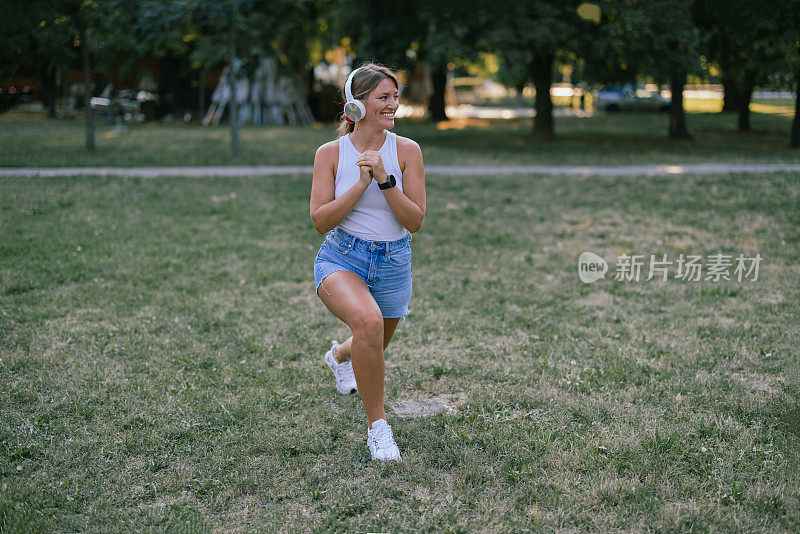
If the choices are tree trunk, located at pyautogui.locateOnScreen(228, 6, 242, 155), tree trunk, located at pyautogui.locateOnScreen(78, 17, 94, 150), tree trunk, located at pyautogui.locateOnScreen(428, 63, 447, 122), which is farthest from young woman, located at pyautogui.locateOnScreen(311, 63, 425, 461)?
tree trunk, located at pyautogui.locateOnScreen(428, 63, 447, 122)

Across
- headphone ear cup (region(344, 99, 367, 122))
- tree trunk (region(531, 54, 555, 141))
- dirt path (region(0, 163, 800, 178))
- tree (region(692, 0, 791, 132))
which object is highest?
tree (region(692, 0, 791, 132))

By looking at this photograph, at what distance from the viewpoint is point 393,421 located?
4.04 meters

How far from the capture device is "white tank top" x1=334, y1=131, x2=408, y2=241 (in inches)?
139

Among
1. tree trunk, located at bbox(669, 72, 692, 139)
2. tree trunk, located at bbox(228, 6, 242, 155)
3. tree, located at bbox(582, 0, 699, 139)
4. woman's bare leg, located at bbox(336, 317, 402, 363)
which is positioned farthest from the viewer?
tree trunk, located at bbox(669, 72, 692, 139)

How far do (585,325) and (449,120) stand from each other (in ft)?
85.4

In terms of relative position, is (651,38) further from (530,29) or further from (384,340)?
(384,340)

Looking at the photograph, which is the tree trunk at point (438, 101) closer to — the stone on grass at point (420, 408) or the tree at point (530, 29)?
the tree at point (530, 29)

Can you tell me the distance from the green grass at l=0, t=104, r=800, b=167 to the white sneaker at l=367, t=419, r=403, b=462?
10591 mm

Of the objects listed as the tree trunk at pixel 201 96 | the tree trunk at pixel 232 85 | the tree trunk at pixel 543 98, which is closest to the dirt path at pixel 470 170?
the tree trunk at pixel 232 85

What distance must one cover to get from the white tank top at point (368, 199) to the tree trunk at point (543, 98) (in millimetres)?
17806

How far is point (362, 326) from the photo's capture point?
11.1 feet

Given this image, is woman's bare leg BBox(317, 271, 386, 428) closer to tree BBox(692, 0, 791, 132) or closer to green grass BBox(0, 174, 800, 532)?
green grass BBox(0, 174, 800, 532)

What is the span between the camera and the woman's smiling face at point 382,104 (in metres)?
3.44

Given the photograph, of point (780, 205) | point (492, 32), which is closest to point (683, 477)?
point (780, 205)
